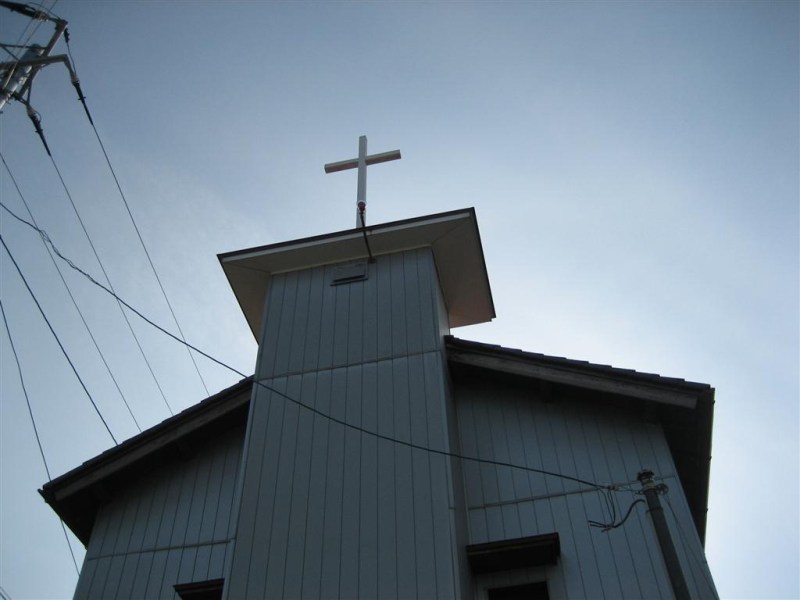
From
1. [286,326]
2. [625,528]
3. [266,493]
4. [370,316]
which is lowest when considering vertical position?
[625,528]

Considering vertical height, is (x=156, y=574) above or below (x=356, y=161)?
below

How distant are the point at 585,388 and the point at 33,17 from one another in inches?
397

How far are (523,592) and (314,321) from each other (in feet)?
16.0

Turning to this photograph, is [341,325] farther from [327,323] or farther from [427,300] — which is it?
[427,300]

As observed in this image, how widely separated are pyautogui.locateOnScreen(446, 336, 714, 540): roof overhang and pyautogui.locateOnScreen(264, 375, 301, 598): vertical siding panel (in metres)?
2.44

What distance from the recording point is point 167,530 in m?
10.3

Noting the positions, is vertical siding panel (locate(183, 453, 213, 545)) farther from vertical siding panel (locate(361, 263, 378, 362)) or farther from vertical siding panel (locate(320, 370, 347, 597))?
vertical siding panel (locate(361, 263, 378, 362))

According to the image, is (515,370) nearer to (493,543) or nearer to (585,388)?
(585,388)

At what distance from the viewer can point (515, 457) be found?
9.69 meters

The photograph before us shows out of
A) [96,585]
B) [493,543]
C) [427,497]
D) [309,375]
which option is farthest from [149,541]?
[493,543]

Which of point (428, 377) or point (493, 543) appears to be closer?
point (493, 543)

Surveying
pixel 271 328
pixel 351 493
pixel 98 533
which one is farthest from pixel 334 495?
pixel 98 533

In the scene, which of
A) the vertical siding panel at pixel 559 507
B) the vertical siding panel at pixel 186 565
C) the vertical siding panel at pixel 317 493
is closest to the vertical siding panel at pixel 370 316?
the vertical siding panel at pixel 317 493

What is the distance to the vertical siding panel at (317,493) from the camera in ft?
27.1
